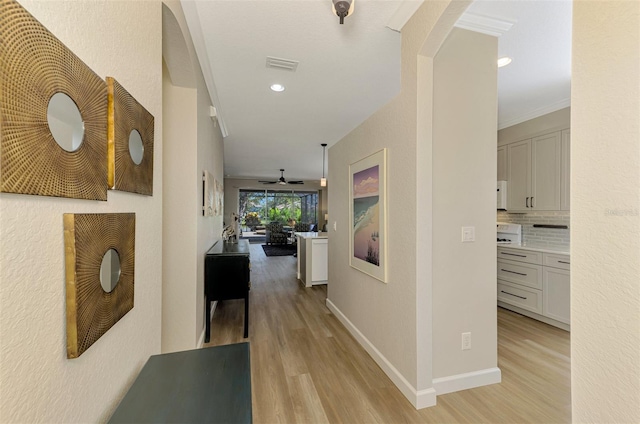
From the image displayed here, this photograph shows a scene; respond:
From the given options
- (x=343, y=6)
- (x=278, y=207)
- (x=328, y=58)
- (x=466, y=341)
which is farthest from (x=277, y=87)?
(x=278, y=207)

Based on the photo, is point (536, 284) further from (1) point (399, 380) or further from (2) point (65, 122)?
(2) point (65, 122)

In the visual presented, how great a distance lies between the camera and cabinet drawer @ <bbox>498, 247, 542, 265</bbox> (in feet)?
11.0

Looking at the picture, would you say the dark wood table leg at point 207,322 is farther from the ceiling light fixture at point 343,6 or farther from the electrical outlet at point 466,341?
the ceiling light fixture at point 343,6

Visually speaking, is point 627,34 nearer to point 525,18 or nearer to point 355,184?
point 525,18

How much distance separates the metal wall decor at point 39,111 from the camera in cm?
47

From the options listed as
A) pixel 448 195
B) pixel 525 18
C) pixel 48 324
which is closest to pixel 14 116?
pixel 48 324

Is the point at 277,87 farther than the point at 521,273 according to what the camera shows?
No

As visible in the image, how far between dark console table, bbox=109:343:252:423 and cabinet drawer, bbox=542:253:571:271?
3.67m

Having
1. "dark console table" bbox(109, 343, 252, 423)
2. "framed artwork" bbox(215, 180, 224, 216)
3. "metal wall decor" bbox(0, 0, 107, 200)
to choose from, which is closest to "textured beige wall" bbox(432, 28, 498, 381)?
"dark console table" bbox(109, 343, 252, 423)

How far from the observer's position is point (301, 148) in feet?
18.9

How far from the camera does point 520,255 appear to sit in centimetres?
356

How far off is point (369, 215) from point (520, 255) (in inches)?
97.5

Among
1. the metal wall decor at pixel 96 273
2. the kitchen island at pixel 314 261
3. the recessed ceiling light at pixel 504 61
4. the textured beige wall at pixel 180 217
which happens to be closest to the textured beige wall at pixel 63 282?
the metal wall decor at pixel 96 273

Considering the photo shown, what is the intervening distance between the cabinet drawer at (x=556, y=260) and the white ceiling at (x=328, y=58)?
1.90 m
